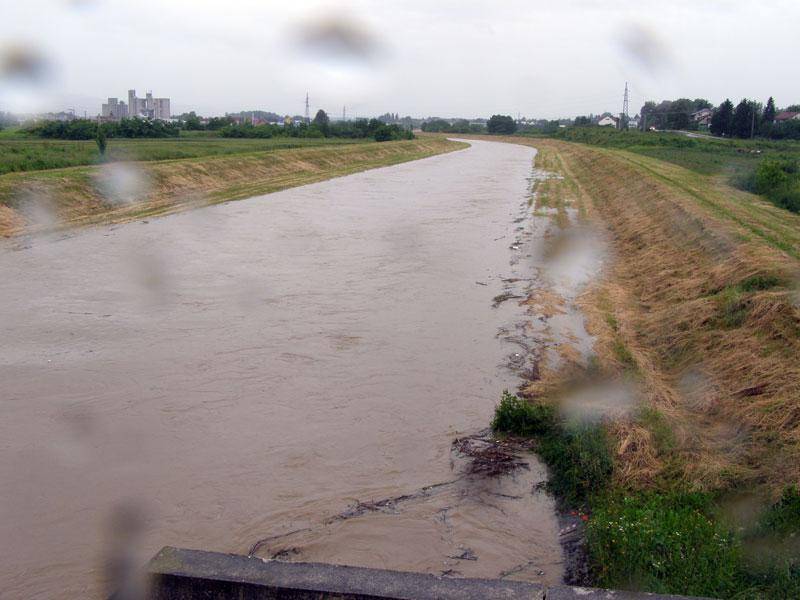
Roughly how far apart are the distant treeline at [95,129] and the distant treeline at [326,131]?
327 inches

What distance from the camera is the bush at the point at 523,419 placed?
259 inches

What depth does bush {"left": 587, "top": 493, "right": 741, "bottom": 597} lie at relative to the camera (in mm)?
4129

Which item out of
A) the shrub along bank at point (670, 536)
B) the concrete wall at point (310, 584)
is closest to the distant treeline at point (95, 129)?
the shrub along bank at point (670, 536)

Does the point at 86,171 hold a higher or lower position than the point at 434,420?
higher

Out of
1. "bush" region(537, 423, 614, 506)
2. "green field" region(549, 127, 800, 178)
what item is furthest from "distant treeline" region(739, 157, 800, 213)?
"bush" region(537, 423, 614, 506)

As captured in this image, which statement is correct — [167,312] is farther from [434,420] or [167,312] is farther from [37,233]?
[37,233]

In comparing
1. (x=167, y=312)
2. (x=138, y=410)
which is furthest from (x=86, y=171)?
(x=138, y=410)

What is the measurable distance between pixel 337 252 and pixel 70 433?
28.5ft

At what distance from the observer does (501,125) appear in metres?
115

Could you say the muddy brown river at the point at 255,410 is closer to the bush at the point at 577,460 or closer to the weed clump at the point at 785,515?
the bush at the point at 577,460

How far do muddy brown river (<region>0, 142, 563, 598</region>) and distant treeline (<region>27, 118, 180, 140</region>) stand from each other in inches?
1268

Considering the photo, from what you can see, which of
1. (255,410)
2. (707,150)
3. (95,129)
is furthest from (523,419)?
(707,150)

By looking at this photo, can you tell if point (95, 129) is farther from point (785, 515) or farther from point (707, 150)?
point (785, 515)

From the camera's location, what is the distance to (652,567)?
4242mm
